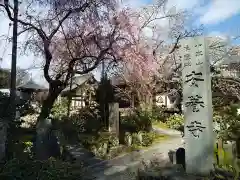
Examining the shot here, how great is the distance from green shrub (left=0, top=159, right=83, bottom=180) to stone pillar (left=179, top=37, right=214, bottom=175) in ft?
7.87

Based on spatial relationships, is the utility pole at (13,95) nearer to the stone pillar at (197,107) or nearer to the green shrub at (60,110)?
the stone pillar at (197,107)

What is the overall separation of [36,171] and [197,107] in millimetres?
3475

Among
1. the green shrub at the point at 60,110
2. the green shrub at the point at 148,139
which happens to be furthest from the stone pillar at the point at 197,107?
the green shrub at the point at 60,110

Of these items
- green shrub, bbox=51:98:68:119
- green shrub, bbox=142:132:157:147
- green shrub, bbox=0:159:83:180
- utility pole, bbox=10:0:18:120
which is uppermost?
utility pole, bbox=10:0:18:120

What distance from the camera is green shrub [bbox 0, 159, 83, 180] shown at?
196 inches

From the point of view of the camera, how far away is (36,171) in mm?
5191

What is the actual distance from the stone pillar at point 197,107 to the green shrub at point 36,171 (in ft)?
7.87

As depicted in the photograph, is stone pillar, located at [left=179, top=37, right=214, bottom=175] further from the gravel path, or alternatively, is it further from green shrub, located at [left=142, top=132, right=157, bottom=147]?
green shrub, located at [left=142, top=132, right=157, bottom=147]

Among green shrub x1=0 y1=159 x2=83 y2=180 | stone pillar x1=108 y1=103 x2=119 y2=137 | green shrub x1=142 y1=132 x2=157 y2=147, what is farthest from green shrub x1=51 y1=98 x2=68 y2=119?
green shrub x1=0 y1=159 x2=83 y2=180

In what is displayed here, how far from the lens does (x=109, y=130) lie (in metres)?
12.2

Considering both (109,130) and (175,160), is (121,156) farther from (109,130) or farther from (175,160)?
(175,160)

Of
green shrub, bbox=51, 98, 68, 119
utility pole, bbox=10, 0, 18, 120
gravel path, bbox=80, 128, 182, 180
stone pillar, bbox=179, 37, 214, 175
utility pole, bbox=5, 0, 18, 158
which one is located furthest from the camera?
green shrub, bbox=51, 98, 68, 119

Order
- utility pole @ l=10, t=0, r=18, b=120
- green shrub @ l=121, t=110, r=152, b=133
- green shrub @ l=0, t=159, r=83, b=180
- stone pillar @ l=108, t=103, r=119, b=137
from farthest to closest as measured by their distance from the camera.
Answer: green shrub @ l=121, t=110, r=152, b=133 → stone pillar @ l=108, t=103, r=119, b=137 → utility pole @ l=10, t=0, r=18, b=120 → green shrub @ l=0, t=159, r=83, b=180

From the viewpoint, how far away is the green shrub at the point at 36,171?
4988 mm
